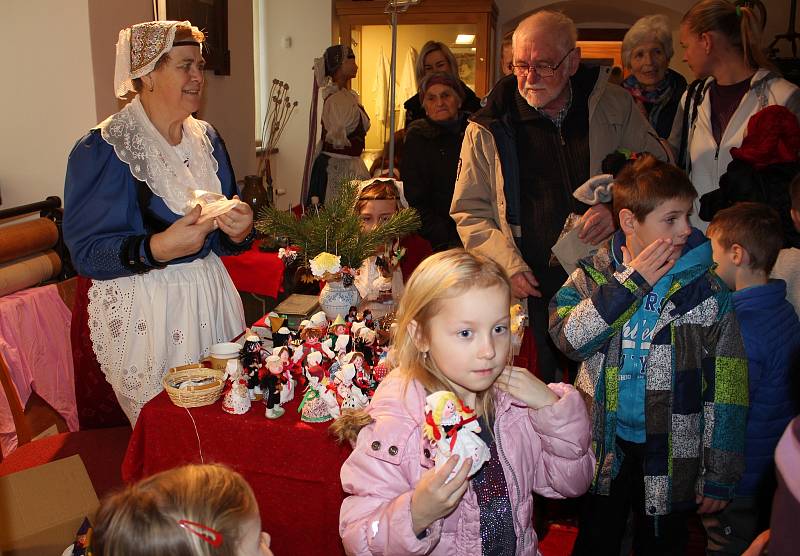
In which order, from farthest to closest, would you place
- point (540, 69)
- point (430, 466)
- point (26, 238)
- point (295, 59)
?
point (295, 59), point (26, 238), point (540, 69), point (430, 466)

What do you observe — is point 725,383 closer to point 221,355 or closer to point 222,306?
point 221,355

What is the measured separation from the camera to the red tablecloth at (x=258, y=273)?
3.88 meters

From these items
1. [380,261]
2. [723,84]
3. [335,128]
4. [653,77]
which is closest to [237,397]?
[380,261]

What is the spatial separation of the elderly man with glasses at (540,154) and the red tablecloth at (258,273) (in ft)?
4.44

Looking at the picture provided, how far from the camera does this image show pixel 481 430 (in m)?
1.43

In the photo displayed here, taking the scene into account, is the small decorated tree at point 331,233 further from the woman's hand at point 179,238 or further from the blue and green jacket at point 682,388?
the blue and green jacket at point 682,388

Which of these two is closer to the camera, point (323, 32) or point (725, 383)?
point (725, 383)

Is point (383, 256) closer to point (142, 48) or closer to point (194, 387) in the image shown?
point (194, 387)

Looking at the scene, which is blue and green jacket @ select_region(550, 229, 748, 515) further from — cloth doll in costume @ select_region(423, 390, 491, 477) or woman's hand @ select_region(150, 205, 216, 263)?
woman's hand @ select_region(150, 205, 216, 263)

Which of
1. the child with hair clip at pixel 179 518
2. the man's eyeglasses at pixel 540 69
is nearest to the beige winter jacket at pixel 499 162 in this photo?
the man's eyeglasses at pixel 540 69

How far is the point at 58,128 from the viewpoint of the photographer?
128 inches

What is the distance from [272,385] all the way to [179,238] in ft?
2.00

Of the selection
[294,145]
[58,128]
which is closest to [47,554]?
[58,128]

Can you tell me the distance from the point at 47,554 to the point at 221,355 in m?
0.67
